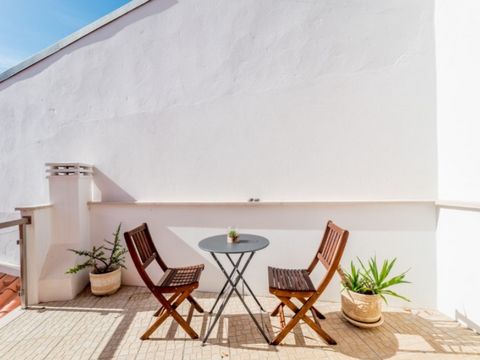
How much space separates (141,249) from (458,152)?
3519 millimetres

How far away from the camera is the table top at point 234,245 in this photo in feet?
6.56

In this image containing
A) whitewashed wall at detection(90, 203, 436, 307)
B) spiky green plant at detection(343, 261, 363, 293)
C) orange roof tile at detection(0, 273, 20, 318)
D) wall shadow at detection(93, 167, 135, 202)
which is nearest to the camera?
spiky green plant at detection(343, 261, 363, 293)

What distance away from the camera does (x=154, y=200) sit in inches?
125

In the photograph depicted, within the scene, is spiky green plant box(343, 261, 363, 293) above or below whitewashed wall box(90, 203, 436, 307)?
below

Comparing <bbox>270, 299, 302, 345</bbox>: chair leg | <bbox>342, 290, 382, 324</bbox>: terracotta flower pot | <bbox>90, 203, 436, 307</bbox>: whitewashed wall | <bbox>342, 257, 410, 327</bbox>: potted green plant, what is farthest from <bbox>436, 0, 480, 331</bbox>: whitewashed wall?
<bbox>270, 299, 302, 345</bbox>: chair leg

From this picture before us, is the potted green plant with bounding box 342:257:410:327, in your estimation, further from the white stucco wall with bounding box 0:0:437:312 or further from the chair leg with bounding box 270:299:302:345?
the chair leg with bounding box 270:299:302:345

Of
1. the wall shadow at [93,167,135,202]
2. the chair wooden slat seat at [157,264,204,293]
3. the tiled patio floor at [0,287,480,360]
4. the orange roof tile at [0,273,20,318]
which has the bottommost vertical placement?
the orange roof tile at [0,273,20,318]

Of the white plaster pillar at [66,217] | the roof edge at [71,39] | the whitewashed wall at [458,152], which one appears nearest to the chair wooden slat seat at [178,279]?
the white plaster pillar at [66,217]

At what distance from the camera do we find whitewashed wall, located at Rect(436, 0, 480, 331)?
216cm

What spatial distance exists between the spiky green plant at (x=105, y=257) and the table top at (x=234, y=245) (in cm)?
159

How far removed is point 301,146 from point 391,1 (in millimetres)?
2053

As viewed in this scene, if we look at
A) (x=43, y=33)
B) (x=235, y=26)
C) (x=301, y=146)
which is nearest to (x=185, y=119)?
(x=235, y=26)

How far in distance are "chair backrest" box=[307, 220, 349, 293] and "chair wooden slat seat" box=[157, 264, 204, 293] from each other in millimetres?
1199

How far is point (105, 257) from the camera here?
3.22 meters
